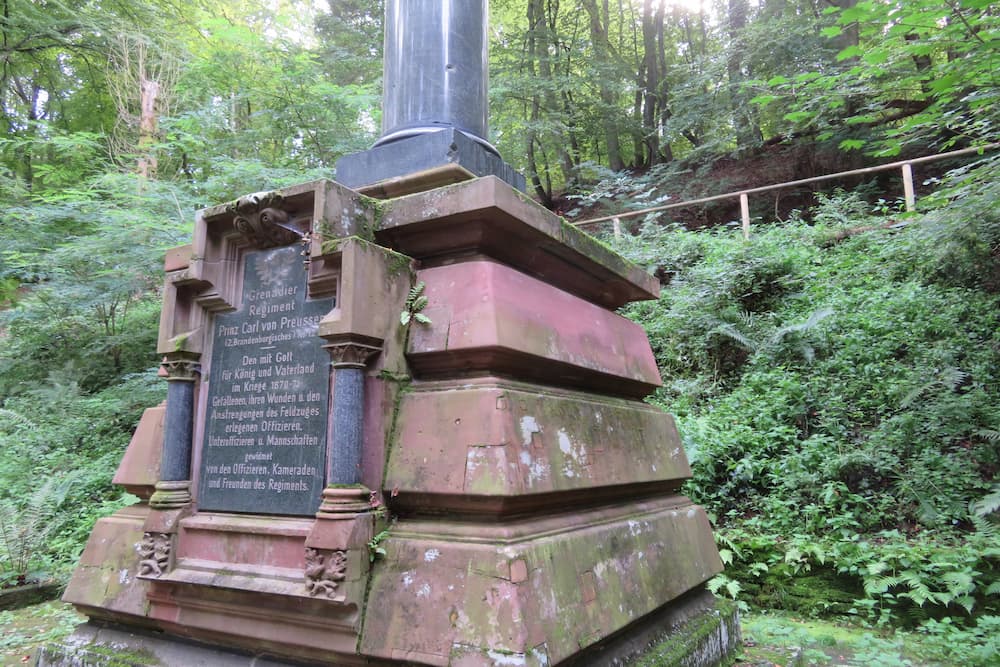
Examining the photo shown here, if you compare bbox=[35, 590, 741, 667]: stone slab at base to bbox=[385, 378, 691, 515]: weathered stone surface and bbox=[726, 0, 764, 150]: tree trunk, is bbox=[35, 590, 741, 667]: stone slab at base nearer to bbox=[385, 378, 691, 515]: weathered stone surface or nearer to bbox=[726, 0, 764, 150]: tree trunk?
bbox=[385, 378, 691, 515]: weathered stone surface

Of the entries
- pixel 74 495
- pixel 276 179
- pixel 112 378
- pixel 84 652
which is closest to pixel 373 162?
pixel 84 652

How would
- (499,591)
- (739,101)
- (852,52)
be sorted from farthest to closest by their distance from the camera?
(739,101) < (852,52) < (499,591)

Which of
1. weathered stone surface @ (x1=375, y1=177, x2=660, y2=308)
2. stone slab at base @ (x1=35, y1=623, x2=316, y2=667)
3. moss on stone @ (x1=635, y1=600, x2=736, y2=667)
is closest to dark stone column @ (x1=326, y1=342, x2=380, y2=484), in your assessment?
weathered stone surface @ (x1=375, y1=177, x2=660, y2=308)

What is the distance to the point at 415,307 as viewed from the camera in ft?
8.50

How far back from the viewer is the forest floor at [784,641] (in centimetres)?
346

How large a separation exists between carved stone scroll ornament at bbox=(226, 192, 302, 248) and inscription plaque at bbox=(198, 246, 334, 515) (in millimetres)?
55

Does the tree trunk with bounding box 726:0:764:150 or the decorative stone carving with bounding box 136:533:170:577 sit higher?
the tree trunk with bounding box 726:0:764:150

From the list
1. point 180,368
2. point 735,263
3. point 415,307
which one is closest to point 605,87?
point 735,263

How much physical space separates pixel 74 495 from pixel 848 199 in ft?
48.3

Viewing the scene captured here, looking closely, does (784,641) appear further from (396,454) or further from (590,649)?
(396,454)

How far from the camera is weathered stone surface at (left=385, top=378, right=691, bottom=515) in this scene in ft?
7.20

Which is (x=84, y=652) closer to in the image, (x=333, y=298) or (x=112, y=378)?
(x=333, y=298)

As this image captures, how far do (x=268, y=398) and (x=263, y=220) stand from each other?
0.85 meters

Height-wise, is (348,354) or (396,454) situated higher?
(348,354)
